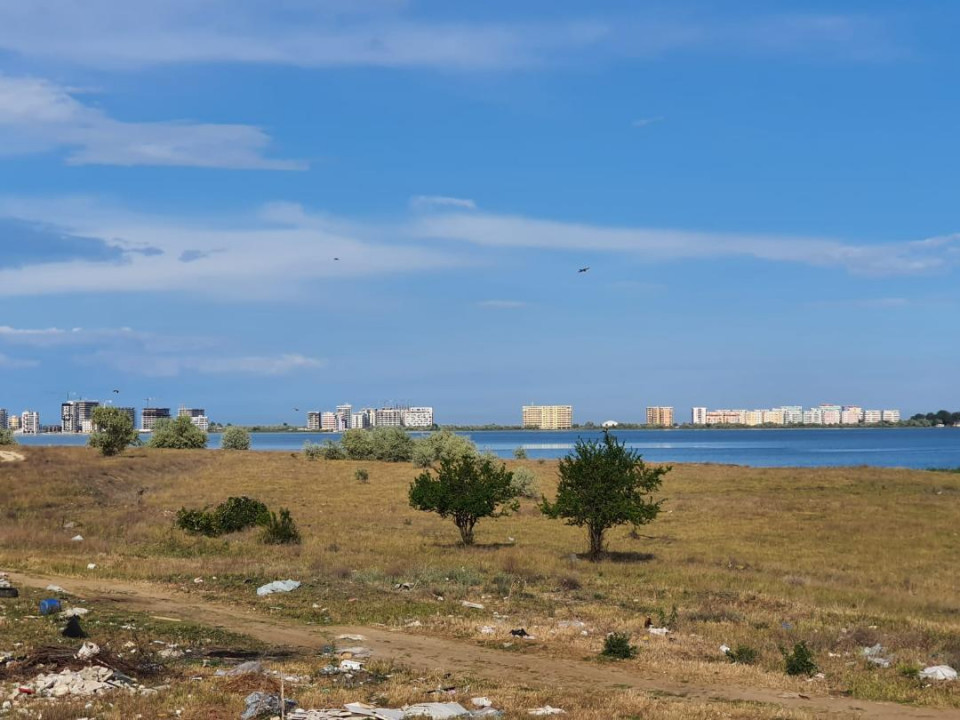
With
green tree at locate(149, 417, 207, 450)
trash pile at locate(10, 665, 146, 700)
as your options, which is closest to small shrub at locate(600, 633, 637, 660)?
trash pile at locate(10, 665, 146, 700)

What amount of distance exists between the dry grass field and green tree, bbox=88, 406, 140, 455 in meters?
17.9

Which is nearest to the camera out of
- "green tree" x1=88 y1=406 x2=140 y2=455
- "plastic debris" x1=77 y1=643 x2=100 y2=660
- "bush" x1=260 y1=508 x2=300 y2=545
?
"plastic debris" x1=77 y1=643 x2=100 y2=660

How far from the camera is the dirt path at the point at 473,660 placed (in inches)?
530

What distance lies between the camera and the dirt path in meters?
13.5

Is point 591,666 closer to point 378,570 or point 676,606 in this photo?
point 676,606

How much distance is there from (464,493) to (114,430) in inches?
2026

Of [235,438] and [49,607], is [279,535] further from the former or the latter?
[235,438]

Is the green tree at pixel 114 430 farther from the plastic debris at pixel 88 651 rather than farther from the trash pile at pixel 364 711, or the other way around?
the trash pile at pixel 364 711

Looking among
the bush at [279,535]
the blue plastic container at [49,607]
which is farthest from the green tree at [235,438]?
the blue plastic container at [49,607]

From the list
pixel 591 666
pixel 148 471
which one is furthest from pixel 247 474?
pixel 591 666

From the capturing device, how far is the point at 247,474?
6844 cm

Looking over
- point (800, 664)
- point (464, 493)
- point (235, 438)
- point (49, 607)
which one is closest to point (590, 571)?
point (464, 493)

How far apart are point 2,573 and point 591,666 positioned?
16.9 m

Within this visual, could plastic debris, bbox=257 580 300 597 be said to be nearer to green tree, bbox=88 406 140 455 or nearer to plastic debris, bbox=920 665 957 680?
plastic debris, bbox=920 665 957 680
